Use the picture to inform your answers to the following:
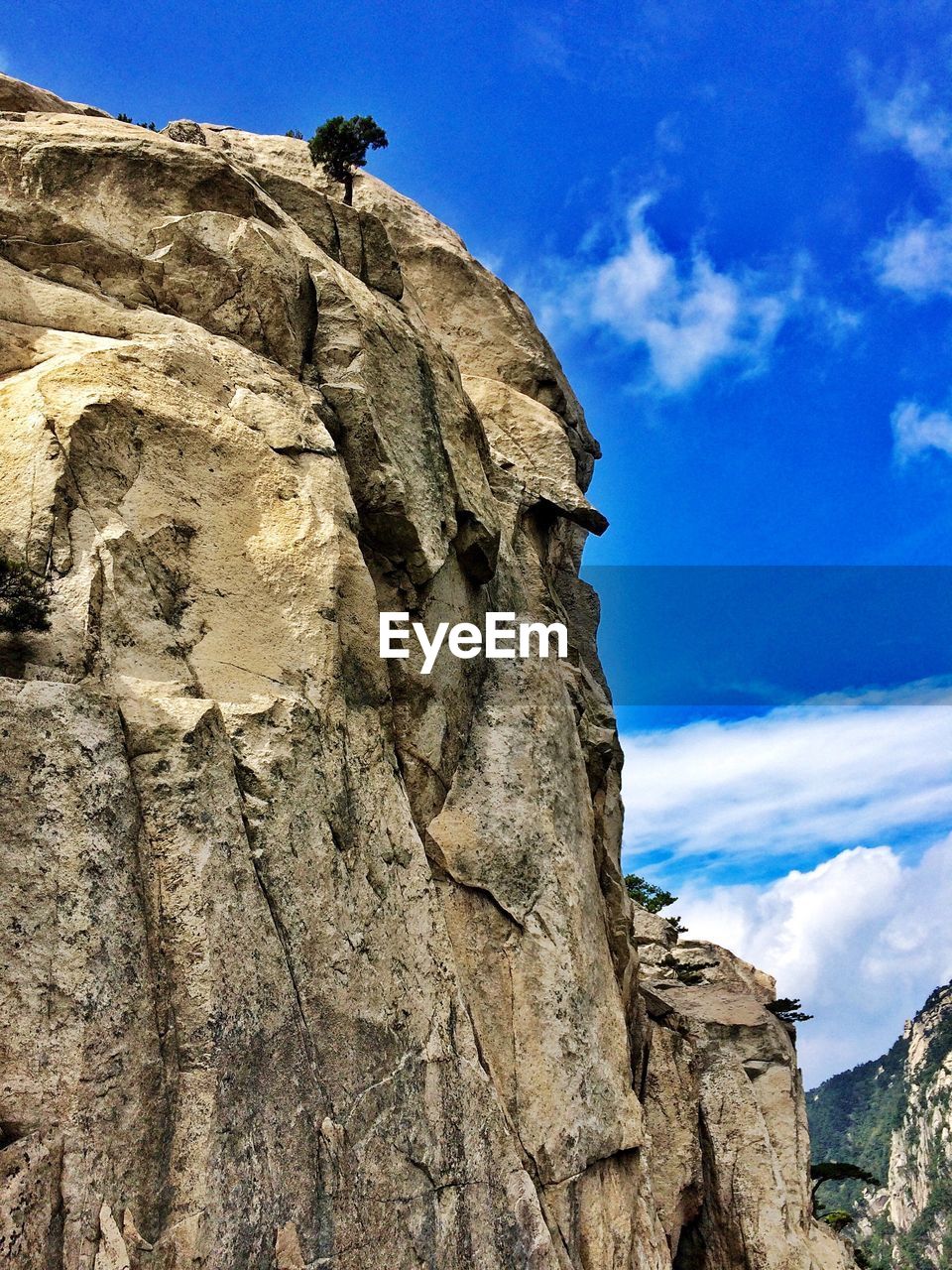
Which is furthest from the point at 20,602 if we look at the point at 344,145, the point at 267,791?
the point at 344,145

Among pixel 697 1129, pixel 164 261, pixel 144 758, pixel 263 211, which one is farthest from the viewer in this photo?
pixel 697 1129

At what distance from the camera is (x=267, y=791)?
1606 cm

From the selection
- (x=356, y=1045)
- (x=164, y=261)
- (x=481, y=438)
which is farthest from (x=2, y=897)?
(x=481, y=438)

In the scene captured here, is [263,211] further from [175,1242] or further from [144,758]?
[175,1242]

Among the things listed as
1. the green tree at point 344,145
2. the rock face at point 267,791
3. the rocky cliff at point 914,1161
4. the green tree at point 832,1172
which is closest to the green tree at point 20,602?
the rock face at point 267,791

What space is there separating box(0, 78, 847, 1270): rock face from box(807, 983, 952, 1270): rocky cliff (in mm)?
132391

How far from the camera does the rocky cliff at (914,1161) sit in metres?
140

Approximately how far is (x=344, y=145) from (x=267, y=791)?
25.3 m

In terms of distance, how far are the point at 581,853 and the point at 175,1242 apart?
1354cm

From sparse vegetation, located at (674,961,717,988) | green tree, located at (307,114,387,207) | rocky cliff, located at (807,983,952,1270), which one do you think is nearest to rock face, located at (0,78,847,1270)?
green tree, located at (307,114,387,207)

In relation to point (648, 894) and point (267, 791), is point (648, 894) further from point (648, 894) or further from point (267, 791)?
point (267, 791)

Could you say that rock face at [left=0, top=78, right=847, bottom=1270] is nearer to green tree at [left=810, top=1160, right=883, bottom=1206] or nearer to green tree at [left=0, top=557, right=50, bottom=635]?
green tree at [left=0, top=557, right=50, bottom=635]

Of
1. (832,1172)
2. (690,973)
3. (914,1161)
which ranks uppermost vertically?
(690,973)

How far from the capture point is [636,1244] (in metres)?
21.8
